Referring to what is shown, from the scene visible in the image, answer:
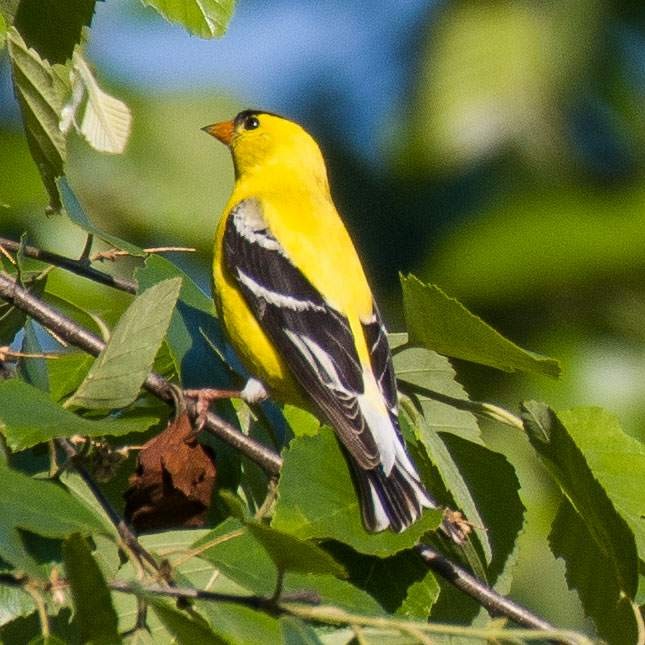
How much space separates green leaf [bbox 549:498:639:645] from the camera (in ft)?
7.25

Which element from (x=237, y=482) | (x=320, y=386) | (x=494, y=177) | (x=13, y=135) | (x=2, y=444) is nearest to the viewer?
(x=2, y=444)

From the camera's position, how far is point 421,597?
7.00 feet

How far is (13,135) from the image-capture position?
4469 mm

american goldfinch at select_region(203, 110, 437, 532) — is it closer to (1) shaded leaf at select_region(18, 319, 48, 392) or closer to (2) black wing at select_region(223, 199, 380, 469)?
(2) black wing at select_region(223, 199, 380, 469)

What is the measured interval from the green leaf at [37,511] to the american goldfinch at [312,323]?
2.59 feet

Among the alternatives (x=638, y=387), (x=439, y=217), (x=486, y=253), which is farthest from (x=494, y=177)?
(x=638, y=387)

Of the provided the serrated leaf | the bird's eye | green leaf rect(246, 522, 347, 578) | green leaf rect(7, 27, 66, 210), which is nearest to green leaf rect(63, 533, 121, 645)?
green leaf rect(246, 522, 347, 578)

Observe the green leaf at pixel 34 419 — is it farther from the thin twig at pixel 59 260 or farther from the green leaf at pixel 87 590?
the thin twig at pixel 59 260

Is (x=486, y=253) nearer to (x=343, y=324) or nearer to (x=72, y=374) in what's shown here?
(x=343, y=324)

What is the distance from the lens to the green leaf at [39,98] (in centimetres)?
248

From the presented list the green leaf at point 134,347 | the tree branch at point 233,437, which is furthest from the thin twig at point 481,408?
the green leaf at point 134,347

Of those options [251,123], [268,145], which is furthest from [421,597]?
[251,123]

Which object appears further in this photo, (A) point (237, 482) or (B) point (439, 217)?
(B) point (439, 217)

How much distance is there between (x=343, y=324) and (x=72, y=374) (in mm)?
909
